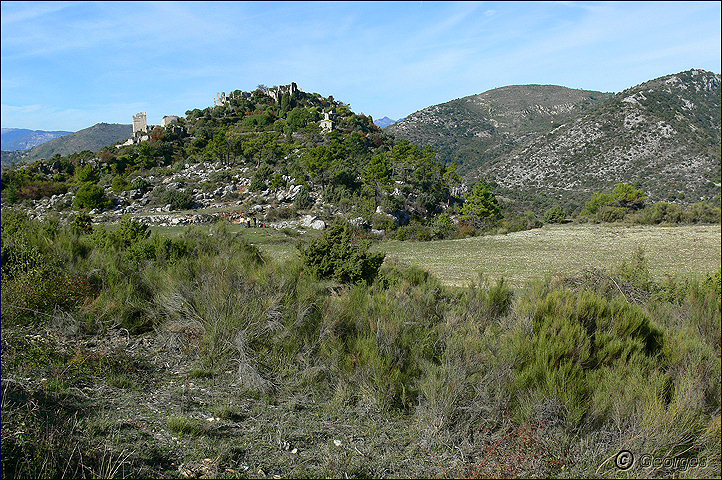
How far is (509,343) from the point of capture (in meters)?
4.55

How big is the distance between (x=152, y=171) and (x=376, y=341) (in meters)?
45.5

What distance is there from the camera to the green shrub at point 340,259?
8.66 metres

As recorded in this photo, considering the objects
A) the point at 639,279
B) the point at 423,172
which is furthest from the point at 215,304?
the point at 423,172

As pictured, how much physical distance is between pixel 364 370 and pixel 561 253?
46.0 feet

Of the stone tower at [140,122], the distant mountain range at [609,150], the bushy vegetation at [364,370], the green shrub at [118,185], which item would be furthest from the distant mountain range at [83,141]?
the bushy vegetation at [364,370]

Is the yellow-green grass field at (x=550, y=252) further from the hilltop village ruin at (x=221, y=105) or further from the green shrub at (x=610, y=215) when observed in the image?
the hilltop village ruin at (x=221, y=105)

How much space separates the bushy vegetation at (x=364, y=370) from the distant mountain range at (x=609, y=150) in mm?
36888

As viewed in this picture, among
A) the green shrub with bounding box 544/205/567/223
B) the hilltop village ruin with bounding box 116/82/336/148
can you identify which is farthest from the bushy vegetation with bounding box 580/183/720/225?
the hilltop village ruin with bounding box 116/82/336/148

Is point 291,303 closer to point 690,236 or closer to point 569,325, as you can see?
point 569,325

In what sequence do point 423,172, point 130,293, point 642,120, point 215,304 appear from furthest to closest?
1. point 642,120
2. point 423,172
3. point 130,293
4. point 215,304

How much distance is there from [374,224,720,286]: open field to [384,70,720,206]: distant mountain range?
19818 millimetres

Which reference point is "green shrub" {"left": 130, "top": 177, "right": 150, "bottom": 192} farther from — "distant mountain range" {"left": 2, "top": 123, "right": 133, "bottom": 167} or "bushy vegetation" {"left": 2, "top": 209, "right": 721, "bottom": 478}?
"distant mountain range" {"left": 2, "top": 123, "right": 133, "bottom": 167}

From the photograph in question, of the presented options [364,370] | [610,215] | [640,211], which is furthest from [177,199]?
[364,370]

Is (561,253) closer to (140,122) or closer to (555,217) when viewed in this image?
(555,217)
